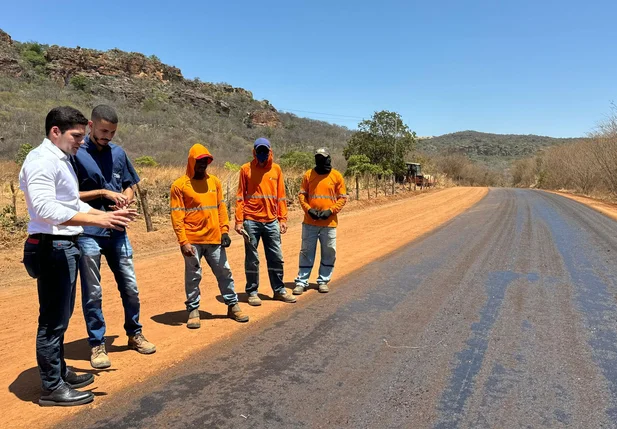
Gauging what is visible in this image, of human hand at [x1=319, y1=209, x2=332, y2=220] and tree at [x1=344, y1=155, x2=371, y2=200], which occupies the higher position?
tree at [x1=344, y1=155, x2=371, y2=200]

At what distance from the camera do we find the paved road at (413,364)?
2.95m

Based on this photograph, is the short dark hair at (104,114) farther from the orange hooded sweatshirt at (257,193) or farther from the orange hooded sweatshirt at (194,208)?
the orange hooded sweatshirt at (257,193)

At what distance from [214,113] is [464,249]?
50.1 metres

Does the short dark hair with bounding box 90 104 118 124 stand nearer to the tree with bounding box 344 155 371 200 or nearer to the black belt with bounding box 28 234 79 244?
the black belt with bounding box 28 234 79 244

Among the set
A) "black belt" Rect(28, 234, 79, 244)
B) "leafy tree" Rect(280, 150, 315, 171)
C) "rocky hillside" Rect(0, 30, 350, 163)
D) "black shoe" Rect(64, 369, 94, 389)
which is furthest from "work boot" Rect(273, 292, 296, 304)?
"rocky hillside" Rect(0, 30, 350, 163)

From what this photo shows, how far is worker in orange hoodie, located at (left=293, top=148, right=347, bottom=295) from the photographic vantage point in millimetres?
6016

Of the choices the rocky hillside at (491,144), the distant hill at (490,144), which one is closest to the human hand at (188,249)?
the rocky hillside at (491,144)

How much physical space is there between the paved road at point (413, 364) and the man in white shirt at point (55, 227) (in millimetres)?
435

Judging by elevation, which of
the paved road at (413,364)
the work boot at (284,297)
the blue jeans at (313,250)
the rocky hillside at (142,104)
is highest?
the rocky hillside at (142,104)

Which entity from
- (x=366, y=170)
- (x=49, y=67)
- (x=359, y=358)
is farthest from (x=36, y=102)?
(x=359, y=358)

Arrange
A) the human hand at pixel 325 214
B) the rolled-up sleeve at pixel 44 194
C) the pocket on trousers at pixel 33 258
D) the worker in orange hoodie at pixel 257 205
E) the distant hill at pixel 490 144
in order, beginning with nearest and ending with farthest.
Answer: the rolled-up sleeve at pixel 44 194, the pocket on trousers at pixel 33 258, the worker in orange hoodie at pixel 257 205, the human hand at pixel 325 214, the distant hill at pixel 490 144

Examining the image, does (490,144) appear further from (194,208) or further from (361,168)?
(194,208)

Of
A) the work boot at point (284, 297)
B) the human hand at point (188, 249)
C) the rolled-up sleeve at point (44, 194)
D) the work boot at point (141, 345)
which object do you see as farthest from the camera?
the work boot at point (284, 297)

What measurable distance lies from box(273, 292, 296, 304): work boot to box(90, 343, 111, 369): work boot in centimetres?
243
